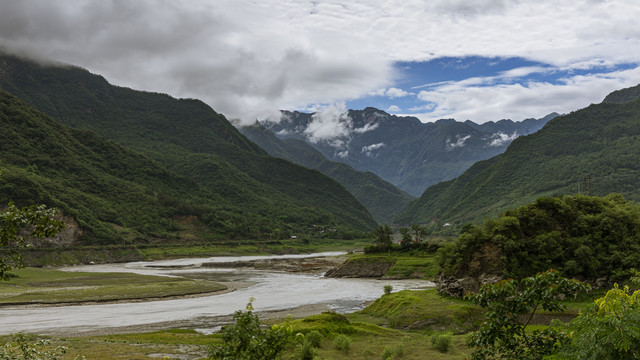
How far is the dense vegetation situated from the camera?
52.3 metres

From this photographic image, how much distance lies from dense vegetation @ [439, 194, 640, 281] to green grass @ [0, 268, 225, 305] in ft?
175

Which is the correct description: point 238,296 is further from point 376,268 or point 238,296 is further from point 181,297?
point 376,268

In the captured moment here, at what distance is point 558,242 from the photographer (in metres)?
55.9

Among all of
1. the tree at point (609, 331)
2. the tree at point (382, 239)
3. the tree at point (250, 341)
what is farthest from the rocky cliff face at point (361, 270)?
the tree at point (250, 341)

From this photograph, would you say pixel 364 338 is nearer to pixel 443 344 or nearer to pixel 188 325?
pixel 443 344

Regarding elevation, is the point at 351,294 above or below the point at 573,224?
below

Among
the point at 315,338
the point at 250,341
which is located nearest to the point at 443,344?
the point at 315,338

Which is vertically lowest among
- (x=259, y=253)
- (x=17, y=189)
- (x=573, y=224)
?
(x=259, y=253)

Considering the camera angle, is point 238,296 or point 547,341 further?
point 238,296

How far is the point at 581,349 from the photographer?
10.8 metres

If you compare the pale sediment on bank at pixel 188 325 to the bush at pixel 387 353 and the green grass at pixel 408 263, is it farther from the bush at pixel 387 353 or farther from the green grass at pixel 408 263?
the green grass at pixel 408 263

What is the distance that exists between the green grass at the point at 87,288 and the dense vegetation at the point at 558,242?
→ 2101 inches

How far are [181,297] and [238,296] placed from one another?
10.5 metres

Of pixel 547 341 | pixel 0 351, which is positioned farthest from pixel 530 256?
pixel 0 351
